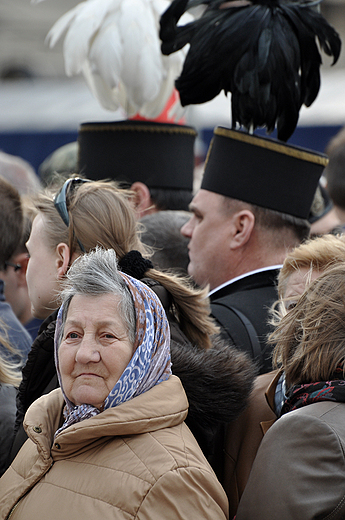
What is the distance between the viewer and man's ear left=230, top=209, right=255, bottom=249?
10.3 ft

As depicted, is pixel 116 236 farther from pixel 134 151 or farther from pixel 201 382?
pixel 134 151

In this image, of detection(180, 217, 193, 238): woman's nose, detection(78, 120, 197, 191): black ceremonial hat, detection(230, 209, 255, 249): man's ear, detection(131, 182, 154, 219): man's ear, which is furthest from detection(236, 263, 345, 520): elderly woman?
detection(78, 120, 197, 191): black ceremonial hat

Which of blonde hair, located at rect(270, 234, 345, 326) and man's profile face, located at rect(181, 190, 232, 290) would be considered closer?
blonde hair, located at rect(270, 234, 345, 326)

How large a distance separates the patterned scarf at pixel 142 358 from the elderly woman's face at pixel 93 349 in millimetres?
29

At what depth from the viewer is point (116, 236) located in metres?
2.36

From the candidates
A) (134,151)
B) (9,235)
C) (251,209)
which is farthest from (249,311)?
(134,151)

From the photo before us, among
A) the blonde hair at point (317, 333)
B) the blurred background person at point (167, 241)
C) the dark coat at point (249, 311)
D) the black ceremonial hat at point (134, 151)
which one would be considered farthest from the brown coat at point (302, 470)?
the black ceremonial hat at point (134, 151)

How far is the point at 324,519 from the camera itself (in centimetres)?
151

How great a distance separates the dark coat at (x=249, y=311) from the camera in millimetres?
2604

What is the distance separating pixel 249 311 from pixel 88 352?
1.04 meters

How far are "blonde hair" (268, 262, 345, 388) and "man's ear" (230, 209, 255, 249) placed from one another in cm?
124

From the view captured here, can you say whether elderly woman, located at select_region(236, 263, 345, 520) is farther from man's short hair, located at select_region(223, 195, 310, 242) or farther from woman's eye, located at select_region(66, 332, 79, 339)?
man's short hair, located at select_region(223, 195, 310, 242)

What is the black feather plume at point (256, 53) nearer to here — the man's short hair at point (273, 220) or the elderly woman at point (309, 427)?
the man's short hair at point (273, 220)

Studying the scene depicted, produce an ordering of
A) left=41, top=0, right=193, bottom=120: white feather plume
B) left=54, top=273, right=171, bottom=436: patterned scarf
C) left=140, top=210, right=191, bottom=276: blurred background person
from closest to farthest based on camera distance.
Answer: left=54, top=273, right=171, bottom=436: patterned scarf
left=140, top=210, right=191, bottom=276: blurred background person
left=41, top=0, right=193, bottom=120: white feather plume
